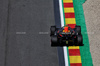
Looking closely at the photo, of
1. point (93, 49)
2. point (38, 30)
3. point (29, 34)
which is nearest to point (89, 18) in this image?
point (93, 49)

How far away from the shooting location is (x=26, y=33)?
8852 mm

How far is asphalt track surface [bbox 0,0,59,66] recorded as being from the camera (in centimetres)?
812

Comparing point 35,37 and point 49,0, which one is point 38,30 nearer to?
point 35,37

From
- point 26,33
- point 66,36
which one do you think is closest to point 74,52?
point 66,36

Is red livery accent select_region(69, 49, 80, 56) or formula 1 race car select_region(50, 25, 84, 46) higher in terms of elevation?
formula 1 race car select_region(50, 25, 84, 46)

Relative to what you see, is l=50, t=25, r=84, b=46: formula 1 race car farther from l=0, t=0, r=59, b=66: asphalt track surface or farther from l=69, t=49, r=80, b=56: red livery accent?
l=0, t=0, r=59, b=66: asphalt track surface

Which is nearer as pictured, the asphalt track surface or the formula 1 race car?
the formula 1 race car

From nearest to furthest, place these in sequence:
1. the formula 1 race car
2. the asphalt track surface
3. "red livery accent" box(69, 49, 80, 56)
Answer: the formula 1 race car, the asphalt track surface, "red livery accent" box(69, 49, 80, 56)

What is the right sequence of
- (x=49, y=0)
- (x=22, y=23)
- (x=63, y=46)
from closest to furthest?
(x=63, y=46) → (x=22, y=23) → (x=49, y=0)

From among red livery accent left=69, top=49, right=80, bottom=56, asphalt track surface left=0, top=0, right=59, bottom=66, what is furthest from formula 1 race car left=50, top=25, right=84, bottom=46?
asphalt track surface left=0, top=0, right=59, bottom=66

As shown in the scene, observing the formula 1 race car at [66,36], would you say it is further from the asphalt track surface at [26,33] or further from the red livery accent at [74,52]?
the asphalt track surface at [26,33]

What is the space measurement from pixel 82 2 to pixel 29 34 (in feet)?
14.7

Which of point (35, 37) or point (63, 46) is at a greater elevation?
point (35, 37)

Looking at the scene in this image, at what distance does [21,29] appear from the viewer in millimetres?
8984
